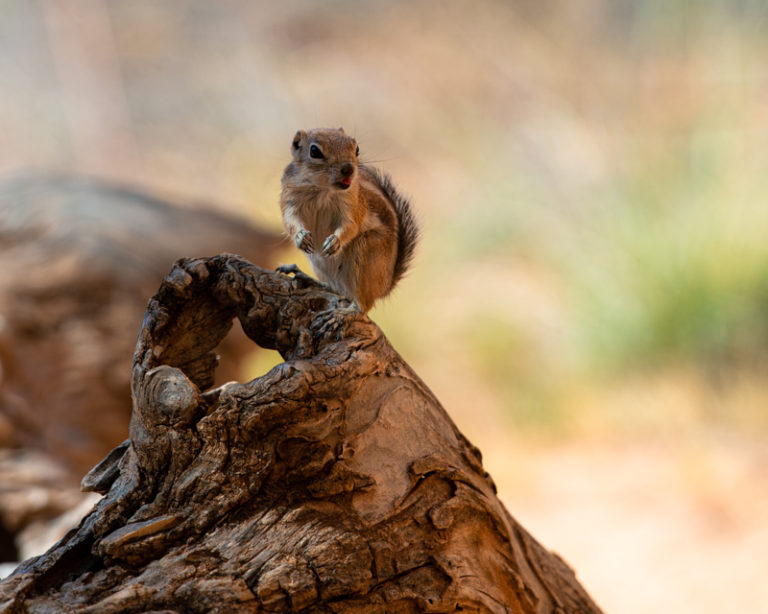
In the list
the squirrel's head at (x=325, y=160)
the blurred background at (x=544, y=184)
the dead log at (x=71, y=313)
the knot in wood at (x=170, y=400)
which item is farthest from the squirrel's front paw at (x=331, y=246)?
the blurred background at (x=544, y=184)

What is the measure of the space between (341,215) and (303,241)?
0.46 feet

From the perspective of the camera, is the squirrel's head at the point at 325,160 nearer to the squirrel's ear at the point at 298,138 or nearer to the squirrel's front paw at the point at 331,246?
the squirrel's ear at the point at 298,138

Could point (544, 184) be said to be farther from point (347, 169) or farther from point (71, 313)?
point (347, 169)

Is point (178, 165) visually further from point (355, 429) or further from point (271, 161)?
point (355, 429)

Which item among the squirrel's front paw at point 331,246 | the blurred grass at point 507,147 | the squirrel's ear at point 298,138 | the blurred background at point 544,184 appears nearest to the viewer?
the squirrel's front paw at point 331,246

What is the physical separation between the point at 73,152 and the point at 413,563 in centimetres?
550

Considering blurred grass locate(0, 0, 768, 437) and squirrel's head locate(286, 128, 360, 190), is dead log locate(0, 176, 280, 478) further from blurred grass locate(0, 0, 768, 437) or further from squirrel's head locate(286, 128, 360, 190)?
squirrel's head locate(286, 128, 360, 190)

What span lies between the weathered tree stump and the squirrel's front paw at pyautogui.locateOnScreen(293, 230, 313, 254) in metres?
0.40

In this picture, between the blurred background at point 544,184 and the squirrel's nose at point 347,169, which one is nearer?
the squirrel's nose at point 347,169

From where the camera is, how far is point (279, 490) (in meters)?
1.22

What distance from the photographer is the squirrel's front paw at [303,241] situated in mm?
1791

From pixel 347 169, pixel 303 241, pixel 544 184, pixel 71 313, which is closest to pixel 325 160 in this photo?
pixel 347 169

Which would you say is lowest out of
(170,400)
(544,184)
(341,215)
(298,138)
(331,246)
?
(170,400)

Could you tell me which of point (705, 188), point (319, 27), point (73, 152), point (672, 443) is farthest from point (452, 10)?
point (672, 443)
